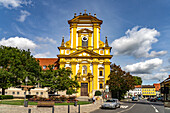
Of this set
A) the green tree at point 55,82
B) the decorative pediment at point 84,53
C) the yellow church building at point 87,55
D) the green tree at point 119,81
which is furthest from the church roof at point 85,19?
the green tree at point 55,82

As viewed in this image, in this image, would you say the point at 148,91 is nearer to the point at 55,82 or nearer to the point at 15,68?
the point at 55,82

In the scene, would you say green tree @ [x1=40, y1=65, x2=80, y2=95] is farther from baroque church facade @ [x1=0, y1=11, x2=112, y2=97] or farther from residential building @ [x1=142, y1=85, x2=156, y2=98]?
residential building @ [x1=142, y1=85, x2=156, y2=98]

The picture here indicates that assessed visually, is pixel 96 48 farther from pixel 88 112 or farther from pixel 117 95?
pixel 88 112

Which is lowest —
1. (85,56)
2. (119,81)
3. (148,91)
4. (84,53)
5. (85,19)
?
(148,91)

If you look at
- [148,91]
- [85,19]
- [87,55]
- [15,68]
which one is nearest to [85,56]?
[87,55]

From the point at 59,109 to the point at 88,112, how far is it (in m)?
3.83

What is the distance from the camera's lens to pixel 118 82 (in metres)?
47.1

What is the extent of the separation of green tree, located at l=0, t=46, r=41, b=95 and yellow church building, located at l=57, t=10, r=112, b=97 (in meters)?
15.4

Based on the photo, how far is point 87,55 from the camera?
1996 inches

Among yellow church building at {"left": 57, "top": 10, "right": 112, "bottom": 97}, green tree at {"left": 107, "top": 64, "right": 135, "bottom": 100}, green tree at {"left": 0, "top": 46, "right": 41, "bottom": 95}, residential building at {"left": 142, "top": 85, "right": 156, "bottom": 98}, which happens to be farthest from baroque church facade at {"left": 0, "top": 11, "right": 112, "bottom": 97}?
residential building at {"left": 142, "top": 85, "right": 156, "bottom": 98}

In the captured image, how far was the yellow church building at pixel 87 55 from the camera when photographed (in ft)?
163

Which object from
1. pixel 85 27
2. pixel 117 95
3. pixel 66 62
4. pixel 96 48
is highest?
pixel 85 27

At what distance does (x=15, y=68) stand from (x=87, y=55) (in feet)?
72.4

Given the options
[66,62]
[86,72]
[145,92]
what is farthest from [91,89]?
[145,92]
